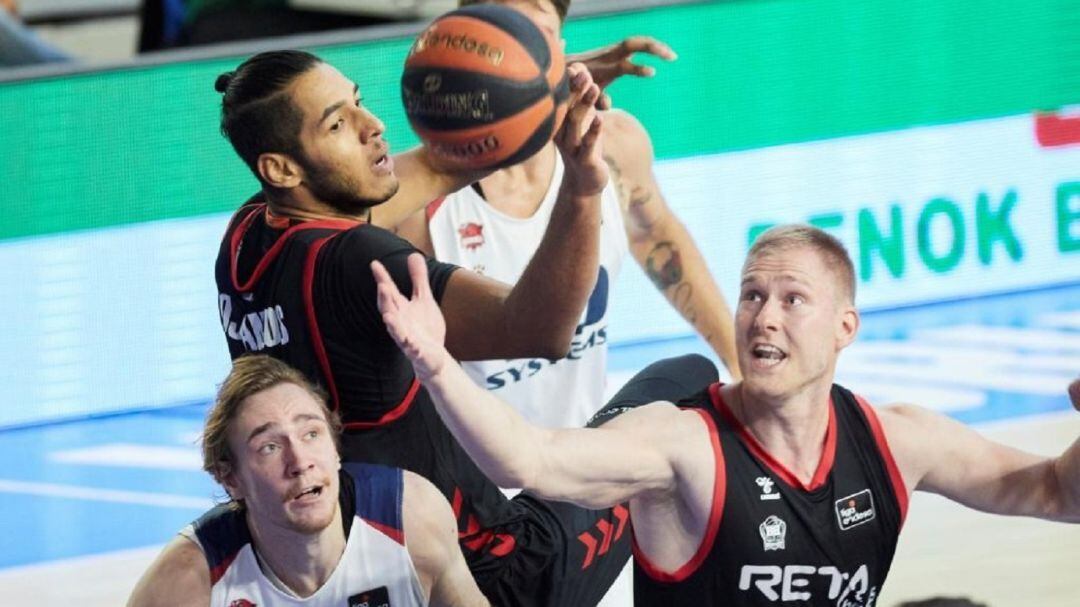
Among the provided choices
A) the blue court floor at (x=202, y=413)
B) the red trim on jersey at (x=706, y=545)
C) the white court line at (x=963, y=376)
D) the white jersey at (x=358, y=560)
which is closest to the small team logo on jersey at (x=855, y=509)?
the red trim on jersey at (x=706, y=545)

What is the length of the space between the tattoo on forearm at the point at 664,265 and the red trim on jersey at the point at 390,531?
6.76 feet

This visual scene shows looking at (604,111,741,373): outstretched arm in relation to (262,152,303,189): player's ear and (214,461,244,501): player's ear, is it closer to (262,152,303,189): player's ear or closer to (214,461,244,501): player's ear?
(262,152,303,189): player's ear

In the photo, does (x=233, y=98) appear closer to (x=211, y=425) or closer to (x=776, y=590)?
(x=211, y=425)

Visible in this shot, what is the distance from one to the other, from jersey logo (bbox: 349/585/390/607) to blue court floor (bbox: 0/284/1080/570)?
2.82 metres

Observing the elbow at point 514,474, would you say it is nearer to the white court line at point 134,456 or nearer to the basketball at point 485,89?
the basketball at point 485,89

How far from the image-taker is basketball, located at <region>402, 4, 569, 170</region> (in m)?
4.34

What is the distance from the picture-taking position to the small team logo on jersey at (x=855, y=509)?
4312 millimetres

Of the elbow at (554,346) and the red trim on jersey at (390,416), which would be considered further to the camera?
the red trim on jersey at (390,416)

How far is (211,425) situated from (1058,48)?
585 cm

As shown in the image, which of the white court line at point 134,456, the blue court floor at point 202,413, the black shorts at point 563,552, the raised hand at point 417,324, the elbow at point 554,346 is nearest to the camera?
the raised hand at point 417,324

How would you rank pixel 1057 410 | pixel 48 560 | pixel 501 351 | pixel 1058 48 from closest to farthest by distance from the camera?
1. pixel 501 351
2. pixel 48 560
3. pixel 1057 410
4. pixel 1058 48

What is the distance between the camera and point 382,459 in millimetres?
4582

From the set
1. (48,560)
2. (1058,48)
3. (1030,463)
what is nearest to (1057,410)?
(1058,48)

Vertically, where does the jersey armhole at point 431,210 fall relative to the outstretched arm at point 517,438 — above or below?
above
